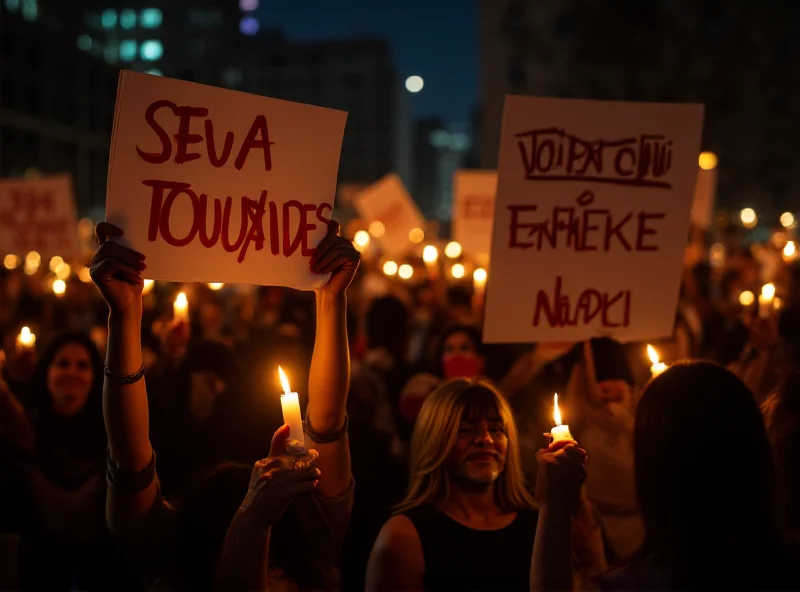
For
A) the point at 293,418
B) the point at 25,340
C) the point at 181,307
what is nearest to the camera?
the point at 293,418

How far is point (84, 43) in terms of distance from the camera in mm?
62562

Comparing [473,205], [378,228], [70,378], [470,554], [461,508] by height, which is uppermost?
[473,205]

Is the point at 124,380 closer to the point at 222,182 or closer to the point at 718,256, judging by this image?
the point at 222,182

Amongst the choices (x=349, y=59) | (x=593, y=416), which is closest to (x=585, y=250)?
(x=593, y=416)

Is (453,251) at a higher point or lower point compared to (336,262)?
higher

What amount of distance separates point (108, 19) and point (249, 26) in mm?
15769

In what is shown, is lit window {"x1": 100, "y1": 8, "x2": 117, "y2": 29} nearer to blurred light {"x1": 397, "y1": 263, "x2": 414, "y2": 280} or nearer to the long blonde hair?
blurred light {"x1": 397, "y1": 263, "x2": 414, "y2": 280}

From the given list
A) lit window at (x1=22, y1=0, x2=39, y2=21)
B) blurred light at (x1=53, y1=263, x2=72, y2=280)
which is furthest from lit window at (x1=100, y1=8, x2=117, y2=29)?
blurred light at (x1=53, y1=263, x2=72, y2=280)

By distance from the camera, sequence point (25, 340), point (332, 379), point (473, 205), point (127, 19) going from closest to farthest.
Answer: point (332, 379) → point (25, 340) → point (473, 205) → point (127, 19)

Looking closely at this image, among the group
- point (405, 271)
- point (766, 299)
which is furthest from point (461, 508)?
point (405, 271)

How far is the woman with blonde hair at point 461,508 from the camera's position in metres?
2.67

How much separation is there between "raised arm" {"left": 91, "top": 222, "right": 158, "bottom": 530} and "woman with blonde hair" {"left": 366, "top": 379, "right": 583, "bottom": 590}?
756 mm

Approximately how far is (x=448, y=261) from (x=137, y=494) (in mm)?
10844

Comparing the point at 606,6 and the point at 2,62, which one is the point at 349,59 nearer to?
the point at 2,62
